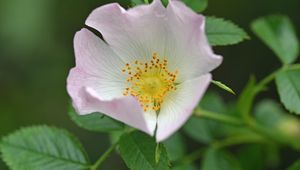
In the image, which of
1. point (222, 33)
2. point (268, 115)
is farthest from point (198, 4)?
point (268, 115)

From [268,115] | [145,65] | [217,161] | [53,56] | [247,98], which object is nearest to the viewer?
[145,65]

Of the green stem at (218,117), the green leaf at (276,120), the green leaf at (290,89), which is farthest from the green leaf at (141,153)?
the green leaf at (276,120)

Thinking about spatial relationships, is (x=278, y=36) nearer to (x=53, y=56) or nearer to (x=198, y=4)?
(x=198, y=4)

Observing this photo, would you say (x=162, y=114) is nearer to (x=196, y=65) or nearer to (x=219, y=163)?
(x=196, y=65)

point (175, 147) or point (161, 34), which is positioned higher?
point (161, 34)

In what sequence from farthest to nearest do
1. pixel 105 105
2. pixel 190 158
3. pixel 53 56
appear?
pixel 53 56
pixel 190 158
pixel 105 105

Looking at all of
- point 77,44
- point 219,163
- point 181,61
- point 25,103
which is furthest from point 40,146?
point 25,103
